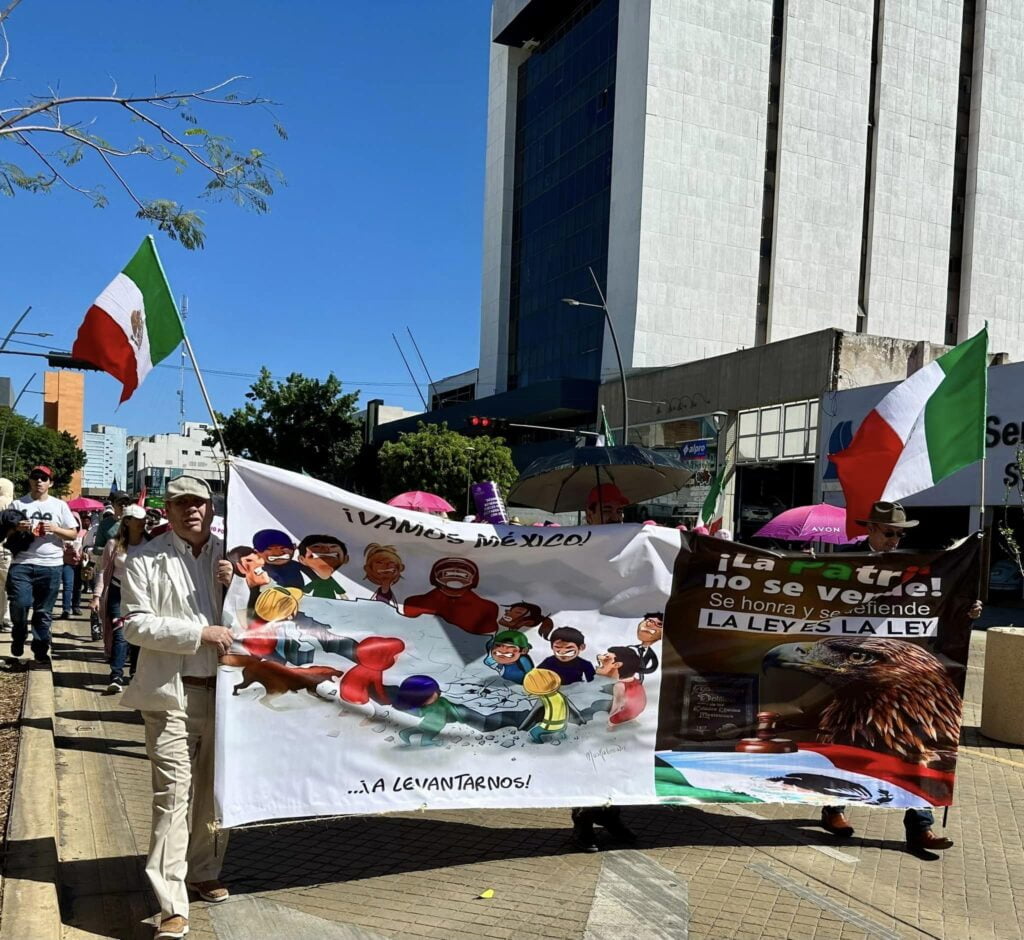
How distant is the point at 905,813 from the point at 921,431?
2307mm

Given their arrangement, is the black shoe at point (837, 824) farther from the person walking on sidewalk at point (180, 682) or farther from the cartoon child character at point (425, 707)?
the person walking on sidewalk at point (180, 682)

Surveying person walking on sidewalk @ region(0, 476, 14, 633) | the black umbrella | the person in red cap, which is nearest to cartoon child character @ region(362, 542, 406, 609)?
the person in red cap

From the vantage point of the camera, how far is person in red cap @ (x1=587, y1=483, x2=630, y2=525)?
6.15 m

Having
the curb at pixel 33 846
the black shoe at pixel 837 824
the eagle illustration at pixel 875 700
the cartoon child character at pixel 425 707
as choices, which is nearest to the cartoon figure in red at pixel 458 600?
the cartoon child character at pixel 425 707

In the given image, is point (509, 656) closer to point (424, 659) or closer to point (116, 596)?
point (424, 659)

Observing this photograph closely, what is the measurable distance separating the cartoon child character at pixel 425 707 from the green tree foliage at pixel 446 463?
1663 inches

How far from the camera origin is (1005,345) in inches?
2199

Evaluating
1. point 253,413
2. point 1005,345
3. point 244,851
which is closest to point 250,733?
point 244,851

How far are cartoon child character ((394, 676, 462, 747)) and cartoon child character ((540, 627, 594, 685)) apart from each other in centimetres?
56

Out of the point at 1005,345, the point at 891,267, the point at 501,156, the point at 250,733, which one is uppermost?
the point at 501,156

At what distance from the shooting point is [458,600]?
4793mm

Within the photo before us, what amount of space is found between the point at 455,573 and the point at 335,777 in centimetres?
112

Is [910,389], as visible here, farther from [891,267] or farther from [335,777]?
[891,267]

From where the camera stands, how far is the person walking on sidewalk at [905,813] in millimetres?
5191
